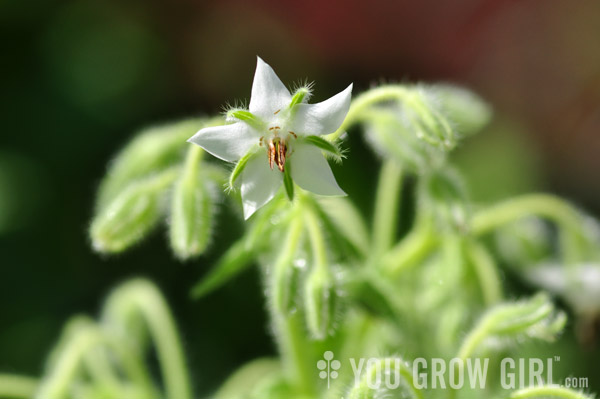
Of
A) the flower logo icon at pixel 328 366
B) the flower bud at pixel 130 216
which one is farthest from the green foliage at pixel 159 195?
the flower logo icon at pixel 328 366

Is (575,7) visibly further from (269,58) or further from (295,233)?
(295,233)

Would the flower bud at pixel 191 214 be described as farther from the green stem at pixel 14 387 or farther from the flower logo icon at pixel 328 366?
the green stem at pixel 14 387

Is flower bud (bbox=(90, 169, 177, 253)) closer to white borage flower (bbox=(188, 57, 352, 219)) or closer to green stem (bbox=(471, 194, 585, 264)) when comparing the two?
white borage flower (bbox=(188, 57, 352, 219))

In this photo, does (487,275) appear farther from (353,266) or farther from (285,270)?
(285,270)

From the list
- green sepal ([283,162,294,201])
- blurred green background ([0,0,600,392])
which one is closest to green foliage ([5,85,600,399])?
green sepal ([283,162,294,201])

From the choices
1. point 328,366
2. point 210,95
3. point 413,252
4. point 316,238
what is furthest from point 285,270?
point 210,95

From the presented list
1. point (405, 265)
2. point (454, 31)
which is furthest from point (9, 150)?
point (454, 31)
